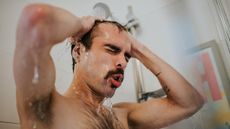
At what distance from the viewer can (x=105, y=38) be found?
2.78 feet

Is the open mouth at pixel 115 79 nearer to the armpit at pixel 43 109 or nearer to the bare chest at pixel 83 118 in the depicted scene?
the bare chest at pixel 83 118

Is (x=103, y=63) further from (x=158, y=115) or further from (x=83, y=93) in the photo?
(x=158, y=115)

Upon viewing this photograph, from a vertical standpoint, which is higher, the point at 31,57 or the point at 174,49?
the point at 31,57

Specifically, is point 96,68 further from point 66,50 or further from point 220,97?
point 220,97

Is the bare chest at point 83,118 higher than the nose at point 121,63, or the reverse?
the nose at point 121,63

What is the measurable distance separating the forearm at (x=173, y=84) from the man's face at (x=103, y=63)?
15 centimetres

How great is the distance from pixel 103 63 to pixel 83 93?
0.40ft

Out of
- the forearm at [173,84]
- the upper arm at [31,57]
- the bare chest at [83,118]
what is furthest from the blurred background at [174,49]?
the upper arm at [31,57]

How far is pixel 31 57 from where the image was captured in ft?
1.75

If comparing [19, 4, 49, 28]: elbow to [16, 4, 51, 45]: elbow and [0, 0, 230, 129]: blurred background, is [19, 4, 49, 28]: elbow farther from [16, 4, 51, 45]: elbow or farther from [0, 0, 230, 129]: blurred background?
[0, 0, 230, 129]: blurred background

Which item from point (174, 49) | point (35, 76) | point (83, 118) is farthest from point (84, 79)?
point (174, 49)

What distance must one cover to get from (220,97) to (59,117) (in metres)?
0.56

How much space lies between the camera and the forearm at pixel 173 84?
2.99 feet

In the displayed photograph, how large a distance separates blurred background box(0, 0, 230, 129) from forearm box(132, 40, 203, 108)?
32 mm
